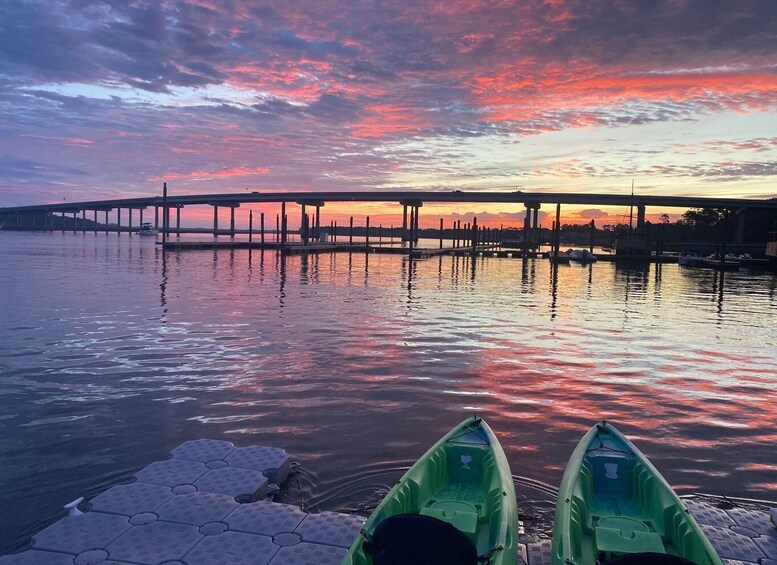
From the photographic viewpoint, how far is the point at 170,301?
80.5 feet

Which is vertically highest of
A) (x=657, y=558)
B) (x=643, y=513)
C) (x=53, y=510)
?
(x=657, y=558)

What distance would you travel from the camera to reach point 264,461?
289 inches

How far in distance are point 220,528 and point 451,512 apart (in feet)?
7.62

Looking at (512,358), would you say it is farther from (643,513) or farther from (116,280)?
(116,280)

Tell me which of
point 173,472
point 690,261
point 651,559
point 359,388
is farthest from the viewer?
point 690,261

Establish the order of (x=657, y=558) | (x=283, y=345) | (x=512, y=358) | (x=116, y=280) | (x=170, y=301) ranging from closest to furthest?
1. (x=657, y=558)
2. (x=512, y=358)
3. (x=283, y=345)
4. (x=170, y=301)
5. (x=116, y=280)

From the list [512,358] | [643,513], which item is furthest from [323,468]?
[512,358]

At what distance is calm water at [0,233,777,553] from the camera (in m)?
7.88

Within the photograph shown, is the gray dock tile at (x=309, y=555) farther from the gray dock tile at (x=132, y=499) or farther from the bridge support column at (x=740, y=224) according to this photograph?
the bridge support column at (x=740, y=224)

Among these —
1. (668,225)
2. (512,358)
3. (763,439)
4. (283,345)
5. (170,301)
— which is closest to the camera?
(763,439)

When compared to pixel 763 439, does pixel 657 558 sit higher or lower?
higher

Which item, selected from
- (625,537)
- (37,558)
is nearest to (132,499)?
(37,558)

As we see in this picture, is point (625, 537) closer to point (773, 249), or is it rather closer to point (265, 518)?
point (265, 518)

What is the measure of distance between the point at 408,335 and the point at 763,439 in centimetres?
1037
